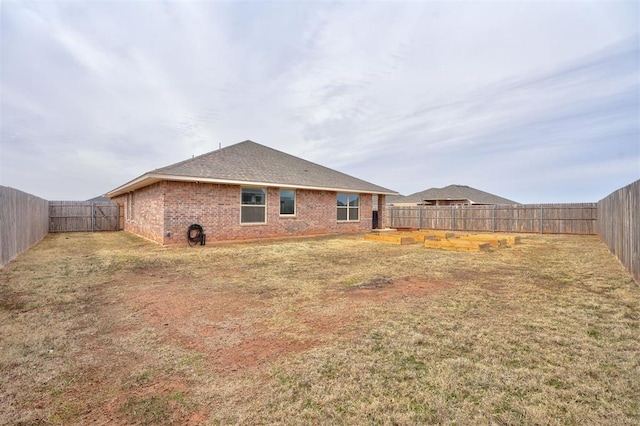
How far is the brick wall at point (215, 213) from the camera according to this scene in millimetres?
11945

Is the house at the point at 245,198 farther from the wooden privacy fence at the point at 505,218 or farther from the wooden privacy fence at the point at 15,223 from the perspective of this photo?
the wooden privacy fence at the point at 505,218

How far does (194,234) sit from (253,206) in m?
3.04

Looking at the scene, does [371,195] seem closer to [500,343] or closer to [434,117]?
[434,117]

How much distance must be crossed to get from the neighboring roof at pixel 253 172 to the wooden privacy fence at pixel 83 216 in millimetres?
6826

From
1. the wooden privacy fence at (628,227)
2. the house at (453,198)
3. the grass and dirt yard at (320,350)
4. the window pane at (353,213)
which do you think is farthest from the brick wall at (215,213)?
the house at (453,198)

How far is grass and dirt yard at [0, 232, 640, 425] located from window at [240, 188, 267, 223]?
7442 mm

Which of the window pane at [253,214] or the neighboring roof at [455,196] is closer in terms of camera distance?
the window pane at [253,214]

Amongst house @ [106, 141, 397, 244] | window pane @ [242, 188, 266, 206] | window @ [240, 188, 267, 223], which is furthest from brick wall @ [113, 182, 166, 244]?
window pane @ [242, 188, 266, 206]

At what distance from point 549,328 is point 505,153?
22673 mm

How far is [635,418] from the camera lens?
6.81 ft

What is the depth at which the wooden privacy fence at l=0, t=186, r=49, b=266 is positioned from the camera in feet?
26.7

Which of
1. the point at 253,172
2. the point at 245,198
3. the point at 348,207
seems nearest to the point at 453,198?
the point at 348,207

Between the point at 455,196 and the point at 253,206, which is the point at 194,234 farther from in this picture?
the point at 455,196

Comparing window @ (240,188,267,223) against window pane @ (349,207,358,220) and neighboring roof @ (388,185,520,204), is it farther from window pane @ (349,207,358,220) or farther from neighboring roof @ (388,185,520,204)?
neighboring roof @ (388,185,520,204)
